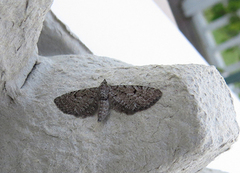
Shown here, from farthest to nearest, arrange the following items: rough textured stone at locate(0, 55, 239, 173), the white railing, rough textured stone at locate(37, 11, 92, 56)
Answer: the white railing → rough textured stone at locate(37, 11, 92, 56) → rough textured stone at locate(0, 55, 239, 173)

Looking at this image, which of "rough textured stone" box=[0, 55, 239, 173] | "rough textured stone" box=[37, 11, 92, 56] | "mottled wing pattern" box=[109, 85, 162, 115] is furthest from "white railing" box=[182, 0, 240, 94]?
"mottled wing pattern" box=[109, 85, 162, 115]

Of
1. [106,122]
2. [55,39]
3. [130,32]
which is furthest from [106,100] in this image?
[130,32]

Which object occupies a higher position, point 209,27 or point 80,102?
point 80,102

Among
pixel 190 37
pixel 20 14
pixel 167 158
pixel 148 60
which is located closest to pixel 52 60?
pixel 20 14

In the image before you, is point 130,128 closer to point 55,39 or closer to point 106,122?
point 106,122

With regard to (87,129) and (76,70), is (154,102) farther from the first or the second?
(76,70)

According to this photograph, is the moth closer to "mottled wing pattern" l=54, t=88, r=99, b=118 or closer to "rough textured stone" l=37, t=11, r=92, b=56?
"mottled wing pattern" l=54, t=88, r=99, b=118
